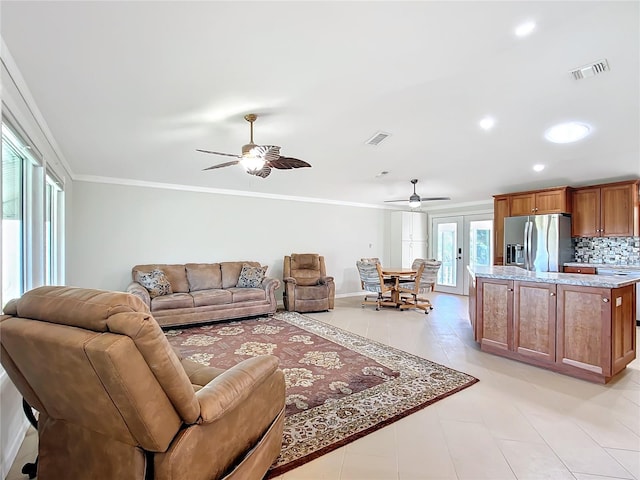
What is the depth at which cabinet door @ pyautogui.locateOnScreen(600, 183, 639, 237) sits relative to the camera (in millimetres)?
4992

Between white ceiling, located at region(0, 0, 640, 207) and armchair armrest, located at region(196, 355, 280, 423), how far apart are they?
2006mm

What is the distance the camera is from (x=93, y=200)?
198 inches

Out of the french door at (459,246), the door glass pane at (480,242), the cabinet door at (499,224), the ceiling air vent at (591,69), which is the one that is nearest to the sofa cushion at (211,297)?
→ the ceiling air vent at (591,69)

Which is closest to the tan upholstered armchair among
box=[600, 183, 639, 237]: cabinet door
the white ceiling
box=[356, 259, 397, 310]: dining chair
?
box=[356, 259, 397, 310]: dining chair

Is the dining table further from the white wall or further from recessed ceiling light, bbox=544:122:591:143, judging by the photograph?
recessed ceiling light, bbox=544:122:591:143

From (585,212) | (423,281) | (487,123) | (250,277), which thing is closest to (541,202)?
(585,212)

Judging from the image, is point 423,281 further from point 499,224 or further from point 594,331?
point 594,331

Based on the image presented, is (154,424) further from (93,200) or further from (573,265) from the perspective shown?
(573,265)

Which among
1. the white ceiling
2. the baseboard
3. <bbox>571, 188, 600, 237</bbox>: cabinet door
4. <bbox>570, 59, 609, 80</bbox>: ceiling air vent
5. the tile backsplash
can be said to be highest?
<bbox>570, 59, 609, 80</bbox>: ceiling air vent

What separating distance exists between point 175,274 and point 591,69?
593cm

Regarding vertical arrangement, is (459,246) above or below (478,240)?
below

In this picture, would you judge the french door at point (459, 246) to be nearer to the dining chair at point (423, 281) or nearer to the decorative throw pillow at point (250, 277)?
the dining chair at point (423, 281)

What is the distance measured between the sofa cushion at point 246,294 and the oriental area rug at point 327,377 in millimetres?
481

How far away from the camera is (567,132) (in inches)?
162
